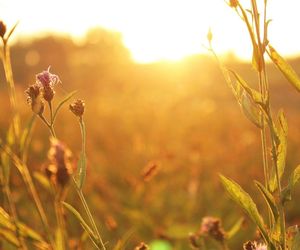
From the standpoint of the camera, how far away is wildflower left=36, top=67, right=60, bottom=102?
4.12ft

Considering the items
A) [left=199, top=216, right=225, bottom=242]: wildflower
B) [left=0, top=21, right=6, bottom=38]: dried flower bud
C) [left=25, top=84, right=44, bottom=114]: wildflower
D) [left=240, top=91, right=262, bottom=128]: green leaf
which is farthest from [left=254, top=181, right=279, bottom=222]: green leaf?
[left=0, top=21, right=6, bottom=38]: dried flower bud

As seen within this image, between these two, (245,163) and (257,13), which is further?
(245,163)

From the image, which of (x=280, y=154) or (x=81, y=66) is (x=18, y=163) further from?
(x=81, y=66)

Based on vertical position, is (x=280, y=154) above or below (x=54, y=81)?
below

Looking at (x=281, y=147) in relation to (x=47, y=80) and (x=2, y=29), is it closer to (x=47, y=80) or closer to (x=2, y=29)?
(x=47, y=80)

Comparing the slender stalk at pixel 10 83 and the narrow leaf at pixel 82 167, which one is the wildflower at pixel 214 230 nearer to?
the narrow leaf at pixel 82 167

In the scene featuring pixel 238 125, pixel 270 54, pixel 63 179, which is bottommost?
pixel 238 125

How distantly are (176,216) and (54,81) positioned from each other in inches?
98.1

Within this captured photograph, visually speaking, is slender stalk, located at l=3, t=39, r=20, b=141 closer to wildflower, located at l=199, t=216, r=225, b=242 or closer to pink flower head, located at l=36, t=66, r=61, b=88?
pink flower head, located at l=36, t=66, r=61, b=88

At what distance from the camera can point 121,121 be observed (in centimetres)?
753

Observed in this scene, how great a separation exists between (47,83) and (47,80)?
1cm

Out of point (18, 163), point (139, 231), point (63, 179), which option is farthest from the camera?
point (139, 231)

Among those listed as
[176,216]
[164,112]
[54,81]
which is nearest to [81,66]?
[164,112]

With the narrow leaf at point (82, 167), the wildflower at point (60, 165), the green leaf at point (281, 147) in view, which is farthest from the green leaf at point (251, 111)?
the wildflower at point (60, 165)
